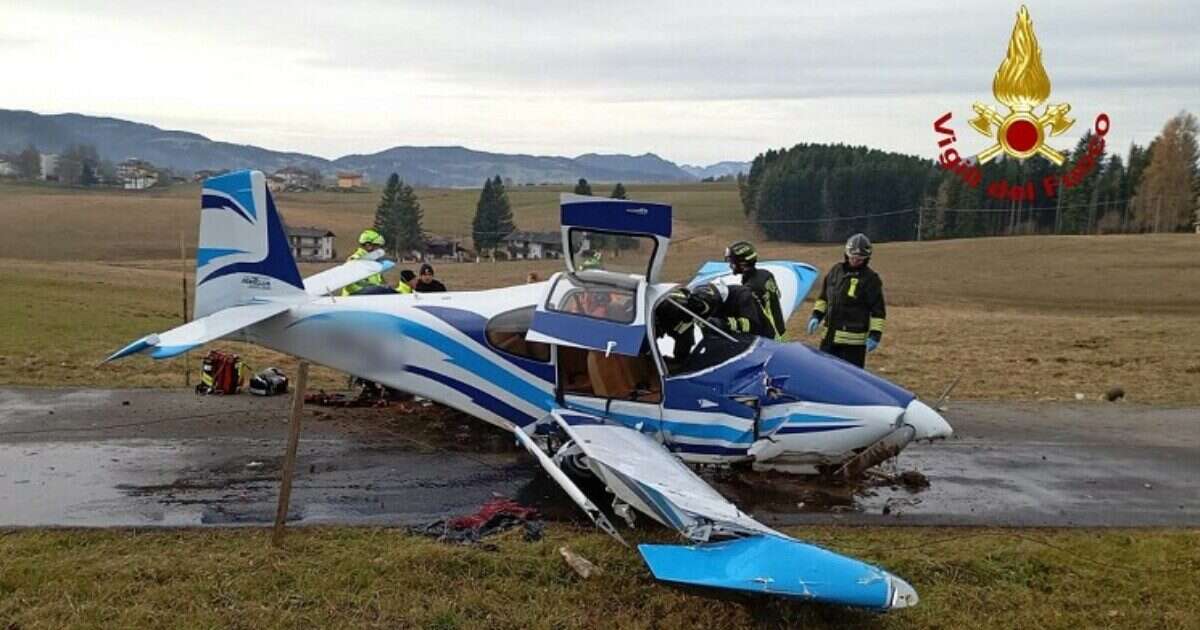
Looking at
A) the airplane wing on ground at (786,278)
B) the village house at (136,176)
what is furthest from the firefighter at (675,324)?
the village house at (136,176)

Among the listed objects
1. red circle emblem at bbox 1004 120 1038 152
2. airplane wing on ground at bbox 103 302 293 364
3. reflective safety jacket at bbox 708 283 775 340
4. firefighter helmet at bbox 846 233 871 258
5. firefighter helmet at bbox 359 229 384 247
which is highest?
red circle emblem at bbox 1004 120 1038 152

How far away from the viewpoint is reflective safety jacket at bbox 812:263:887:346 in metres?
10.6

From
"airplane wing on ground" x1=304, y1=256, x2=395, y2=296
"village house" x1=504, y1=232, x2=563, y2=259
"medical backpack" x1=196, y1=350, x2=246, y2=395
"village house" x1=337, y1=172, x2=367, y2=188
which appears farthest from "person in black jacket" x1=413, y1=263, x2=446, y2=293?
"village house" x1=337, y1=172, x2=367, y2=188

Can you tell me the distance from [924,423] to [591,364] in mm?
2833

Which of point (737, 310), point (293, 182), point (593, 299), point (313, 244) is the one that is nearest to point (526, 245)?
point (313, 244)

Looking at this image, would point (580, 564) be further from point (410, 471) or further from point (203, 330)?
point (203, 330)

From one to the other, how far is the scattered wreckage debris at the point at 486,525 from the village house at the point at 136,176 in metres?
121

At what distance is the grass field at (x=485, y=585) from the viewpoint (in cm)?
592

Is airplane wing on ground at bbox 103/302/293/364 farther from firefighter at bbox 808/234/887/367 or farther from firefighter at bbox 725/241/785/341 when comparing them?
firefighter at bbox 808/234/887/367

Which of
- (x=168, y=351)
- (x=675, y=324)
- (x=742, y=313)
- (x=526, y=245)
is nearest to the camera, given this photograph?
(x=168, y=351)

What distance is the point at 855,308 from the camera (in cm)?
1061

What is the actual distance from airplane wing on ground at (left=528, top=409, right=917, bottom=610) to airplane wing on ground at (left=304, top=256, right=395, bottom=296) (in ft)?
17.0

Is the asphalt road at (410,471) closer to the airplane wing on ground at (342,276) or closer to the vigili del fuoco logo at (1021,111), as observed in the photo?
the airplane wing on ground at (342,276)

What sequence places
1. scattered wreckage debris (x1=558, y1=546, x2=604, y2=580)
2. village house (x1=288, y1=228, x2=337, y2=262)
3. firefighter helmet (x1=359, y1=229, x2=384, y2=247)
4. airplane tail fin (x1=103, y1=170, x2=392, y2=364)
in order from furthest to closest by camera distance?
village house (x1=288, y1=228, x2=337, y2=262), firefighter helmet (x1=359, y1=229, x2=384, y2=247), airplane tail fin (x1=103, y1=170, x2=392, y2=364), scattered wreckage debris (x1=558, y1=546, x2=604, y2=580)
